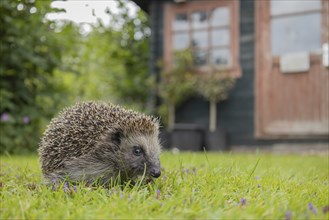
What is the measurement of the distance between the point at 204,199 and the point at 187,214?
273 millimetres

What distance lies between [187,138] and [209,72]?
4.63ft

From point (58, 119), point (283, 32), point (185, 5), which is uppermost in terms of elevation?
point (185, 5)

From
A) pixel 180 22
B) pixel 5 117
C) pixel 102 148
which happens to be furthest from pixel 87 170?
pixel 180 22

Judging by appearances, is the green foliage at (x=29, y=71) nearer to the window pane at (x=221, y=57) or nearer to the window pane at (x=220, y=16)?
the window pane at (x=221, y=57)

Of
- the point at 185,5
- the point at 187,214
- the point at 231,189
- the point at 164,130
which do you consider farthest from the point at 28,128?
the point at 187,214

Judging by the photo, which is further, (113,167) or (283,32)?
(283,32)

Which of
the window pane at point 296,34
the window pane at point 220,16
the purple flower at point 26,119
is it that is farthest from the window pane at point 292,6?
the purple flower at point 26,119

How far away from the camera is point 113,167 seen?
3354mm

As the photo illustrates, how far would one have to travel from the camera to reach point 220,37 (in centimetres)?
941

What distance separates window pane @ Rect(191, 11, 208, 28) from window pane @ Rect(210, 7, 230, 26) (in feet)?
0.49

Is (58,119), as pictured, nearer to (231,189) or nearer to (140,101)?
(231,189)

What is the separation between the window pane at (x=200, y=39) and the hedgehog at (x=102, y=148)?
6262 mm

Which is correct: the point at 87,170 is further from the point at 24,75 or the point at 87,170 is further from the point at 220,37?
the point at 220,37

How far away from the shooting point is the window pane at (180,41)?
9.82 meters
